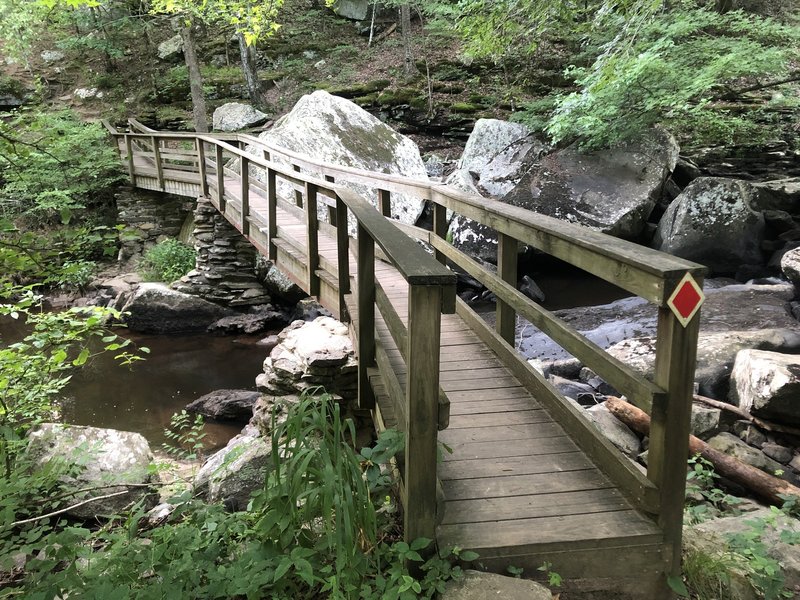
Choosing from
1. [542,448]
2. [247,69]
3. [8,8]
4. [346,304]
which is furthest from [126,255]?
[542,448]

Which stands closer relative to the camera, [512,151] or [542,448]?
[542,448]

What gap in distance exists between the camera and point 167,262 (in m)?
12.2

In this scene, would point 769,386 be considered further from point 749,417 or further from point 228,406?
point 228,406

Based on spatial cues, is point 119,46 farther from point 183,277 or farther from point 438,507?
point 438,507

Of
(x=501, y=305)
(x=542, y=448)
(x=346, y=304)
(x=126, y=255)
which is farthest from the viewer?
(x=126, y=255)

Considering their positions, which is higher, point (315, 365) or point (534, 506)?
point (534, 506)

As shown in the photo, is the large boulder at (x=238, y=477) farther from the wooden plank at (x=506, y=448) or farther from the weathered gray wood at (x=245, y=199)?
the weathered gray wood at (x=245, y=199)

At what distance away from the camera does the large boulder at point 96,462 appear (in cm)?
439

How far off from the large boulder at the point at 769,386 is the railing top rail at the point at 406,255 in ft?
12.3

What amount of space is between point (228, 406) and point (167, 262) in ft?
20.0

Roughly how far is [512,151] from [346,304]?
28.8 feet

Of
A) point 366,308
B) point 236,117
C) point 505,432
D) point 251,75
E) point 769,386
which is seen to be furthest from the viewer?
point 251,75

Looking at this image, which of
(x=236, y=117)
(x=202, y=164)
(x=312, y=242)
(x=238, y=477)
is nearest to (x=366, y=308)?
(x=238, y=477)

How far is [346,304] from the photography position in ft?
15.2
